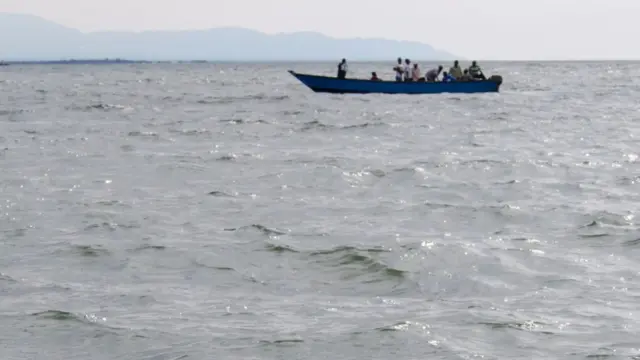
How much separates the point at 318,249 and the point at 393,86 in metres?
36.2

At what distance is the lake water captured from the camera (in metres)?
9.55

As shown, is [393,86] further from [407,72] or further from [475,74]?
[475,74]

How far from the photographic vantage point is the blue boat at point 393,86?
48.6 metres

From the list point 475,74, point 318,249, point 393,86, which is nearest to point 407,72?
point 393,86

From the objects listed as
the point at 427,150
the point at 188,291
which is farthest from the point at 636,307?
the point at 427,150

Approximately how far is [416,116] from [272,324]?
A: 3144 cm

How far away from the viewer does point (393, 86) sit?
4928 cm

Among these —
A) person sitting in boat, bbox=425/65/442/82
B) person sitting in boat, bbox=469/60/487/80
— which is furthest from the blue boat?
person sitting in boat, bbox=425/65/442/82

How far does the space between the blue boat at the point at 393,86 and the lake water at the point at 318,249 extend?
1849 centimetres

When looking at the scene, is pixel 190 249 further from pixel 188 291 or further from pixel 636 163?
pixel 636 163

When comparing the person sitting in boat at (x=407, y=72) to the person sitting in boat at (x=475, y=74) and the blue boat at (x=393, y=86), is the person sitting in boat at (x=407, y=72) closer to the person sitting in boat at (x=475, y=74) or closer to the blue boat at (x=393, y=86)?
the blue boat at (x=393, y=86)

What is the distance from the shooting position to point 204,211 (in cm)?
1681

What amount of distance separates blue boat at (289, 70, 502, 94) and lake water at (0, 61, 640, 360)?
60.7ft

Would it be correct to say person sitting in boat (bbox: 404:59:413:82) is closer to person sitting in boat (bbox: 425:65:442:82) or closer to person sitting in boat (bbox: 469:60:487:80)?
person sitting in boat (bbox: 425:65:442:82)
